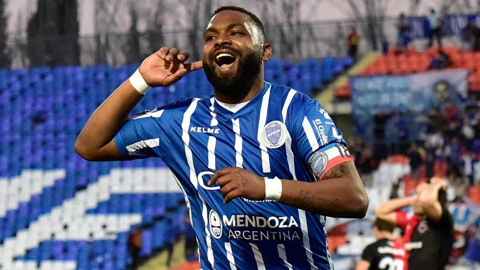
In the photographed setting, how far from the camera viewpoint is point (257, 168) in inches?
139

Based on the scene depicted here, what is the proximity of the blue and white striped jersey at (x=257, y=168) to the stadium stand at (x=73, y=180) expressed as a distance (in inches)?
431

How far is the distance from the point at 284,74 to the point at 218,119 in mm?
13344

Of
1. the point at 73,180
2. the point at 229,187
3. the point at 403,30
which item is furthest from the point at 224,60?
the point at 403,30

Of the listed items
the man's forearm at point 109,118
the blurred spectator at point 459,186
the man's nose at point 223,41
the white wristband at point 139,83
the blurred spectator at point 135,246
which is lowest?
the blurred spectator at point 135,246

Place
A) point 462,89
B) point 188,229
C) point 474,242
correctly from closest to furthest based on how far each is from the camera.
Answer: point 474,242, point 188,229, point 462,89

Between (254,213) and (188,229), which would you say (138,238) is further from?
(254,213)

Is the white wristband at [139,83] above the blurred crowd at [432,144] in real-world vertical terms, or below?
above

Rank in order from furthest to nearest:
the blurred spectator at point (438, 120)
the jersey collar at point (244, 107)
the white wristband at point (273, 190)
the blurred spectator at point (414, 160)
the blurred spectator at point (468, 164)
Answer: the blurred spectator at point (438, 120)
the blurred spectator at point (414, 160)
the blurred spectator at point (468, 164)
the jersey collar at point (244, 107)
the white wristband at point (273, 190)

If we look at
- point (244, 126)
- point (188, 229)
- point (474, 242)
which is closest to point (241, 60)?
point (244, 126)

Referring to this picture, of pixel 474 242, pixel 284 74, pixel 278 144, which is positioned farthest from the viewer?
pixel 284 74

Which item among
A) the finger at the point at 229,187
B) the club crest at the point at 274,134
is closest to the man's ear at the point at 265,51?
the club crest at the point at 274,134

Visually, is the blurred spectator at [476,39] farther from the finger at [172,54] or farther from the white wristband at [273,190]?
the white wristband at [273,190]

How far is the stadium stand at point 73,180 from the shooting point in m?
15.2

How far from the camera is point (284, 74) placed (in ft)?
55.6
